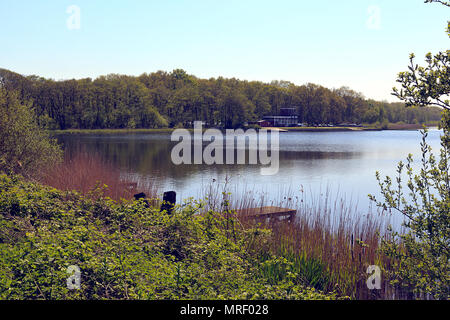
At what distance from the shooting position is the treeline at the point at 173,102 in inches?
3541

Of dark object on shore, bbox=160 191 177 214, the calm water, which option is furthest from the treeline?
dark object on shore, bbox=160 191 177 214

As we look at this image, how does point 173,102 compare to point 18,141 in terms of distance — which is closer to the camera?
point 18,141

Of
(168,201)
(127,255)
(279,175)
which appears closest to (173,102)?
(279,175)

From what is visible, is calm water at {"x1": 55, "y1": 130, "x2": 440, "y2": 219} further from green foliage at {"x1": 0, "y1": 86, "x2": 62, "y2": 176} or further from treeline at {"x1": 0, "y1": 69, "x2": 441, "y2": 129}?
treeline at {"x1": 0, "y1": 69, "x2": 441, "y2": 129}

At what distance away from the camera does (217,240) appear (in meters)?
7.67

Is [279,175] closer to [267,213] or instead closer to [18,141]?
[267,213]

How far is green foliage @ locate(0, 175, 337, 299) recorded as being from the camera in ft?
18.0

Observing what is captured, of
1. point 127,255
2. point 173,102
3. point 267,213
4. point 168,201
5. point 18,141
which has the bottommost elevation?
point 267,213

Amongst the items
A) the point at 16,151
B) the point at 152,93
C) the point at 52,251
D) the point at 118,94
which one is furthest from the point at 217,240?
the point at 152,93

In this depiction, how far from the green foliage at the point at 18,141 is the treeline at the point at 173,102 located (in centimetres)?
5331

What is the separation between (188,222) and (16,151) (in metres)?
9.48

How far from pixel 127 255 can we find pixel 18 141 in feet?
33.4

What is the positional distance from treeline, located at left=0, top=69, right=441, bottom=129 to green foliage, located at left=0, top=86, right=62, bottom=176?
2099 inches

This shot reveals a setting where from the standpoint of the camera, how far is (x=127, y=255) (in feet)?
21.5
